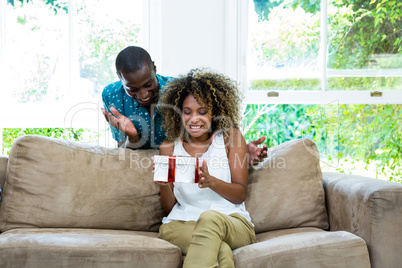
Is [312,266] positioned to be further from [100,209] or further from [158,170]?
[100,209]

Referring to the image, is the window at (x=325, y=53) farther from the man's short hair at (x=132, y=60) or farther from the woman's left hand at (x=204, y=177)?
the woman's left hand at (x=204, y=177)

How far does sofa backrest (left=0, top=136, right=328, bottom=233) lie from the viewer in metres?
2.06

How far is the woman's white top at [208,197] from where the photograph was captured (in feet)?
6.48

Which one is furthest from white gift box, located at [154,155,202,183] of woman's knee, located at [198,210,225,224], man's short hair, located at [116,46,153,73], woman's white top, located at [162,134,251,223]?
man's short hair, located at [116,46,153,73]

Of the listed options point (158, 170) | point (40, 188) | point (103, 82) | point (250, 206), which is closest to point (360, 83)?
point (250, 206)

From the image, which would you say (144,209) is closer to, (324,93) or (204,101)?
(204,101)

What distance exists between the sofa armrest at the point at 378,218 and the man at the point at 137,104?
1.50ft

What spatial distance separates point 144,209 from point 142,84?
58 centimetres

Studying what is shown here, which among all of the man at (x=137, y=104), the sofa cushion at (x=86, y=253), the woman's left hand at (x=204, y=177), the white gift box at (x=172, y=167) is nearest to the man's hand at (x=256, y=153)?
the man at (x=137, y=104)

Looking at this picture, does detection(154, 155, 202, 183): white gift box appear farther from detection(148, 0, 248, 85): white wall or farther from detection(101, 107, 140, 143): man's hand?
detection(148, 0, 248, 85): white wall

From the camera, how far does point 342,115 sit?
3.88 m

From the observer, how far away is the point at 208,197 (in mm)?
2016

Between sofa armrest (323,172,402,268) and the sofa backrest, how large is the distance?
0.24 meters

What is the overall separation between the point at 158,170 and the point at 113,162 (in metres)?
0.57
